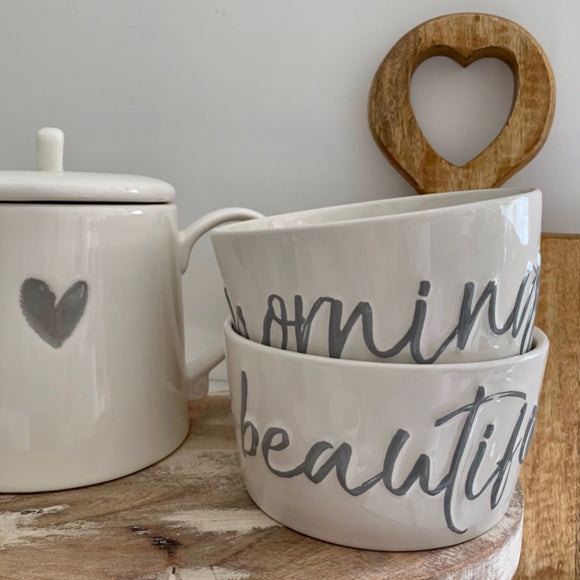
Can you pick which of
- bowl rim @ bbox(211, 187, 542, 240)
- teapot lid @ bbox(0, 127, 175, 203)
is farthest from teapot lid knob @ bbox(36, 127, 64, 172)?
bowl rim @ bbox(211, 187, 542, 240)

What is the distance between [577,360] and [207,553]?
0.39 meters

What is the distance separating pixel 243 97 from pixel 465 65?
22cm

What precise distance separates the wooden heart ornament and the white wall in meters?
0.03

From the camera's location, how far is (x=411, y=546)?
1.09ft

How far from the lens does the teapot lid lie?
14.8 inches

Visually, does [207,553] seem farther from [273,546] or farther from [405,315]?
[405,315]

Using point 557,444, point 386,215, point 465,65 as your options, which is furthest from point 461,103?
point 557,444

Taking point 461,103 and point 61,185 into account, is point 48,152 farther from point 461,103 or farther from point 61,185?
point 461,103

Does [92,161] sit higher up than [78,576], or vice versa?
[92,161]

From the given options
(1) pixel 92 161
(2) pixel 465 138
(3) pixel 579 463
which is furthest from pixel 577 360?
(1) pixel 92 161

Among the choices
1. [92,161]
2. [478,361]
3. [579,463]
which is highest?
[92,161]

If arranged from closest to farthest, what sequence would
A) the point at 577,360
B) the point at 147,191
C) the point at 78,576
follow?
the point at 78,576 < the point at 147,191 < the point at 577,360

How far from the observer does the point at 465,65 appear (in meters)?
0.57

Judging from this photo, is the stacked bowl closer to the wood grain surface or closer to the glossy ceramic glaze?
the glossy ceramic glaze
